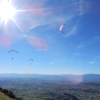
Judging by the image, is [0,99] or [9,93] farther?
[9,93]
